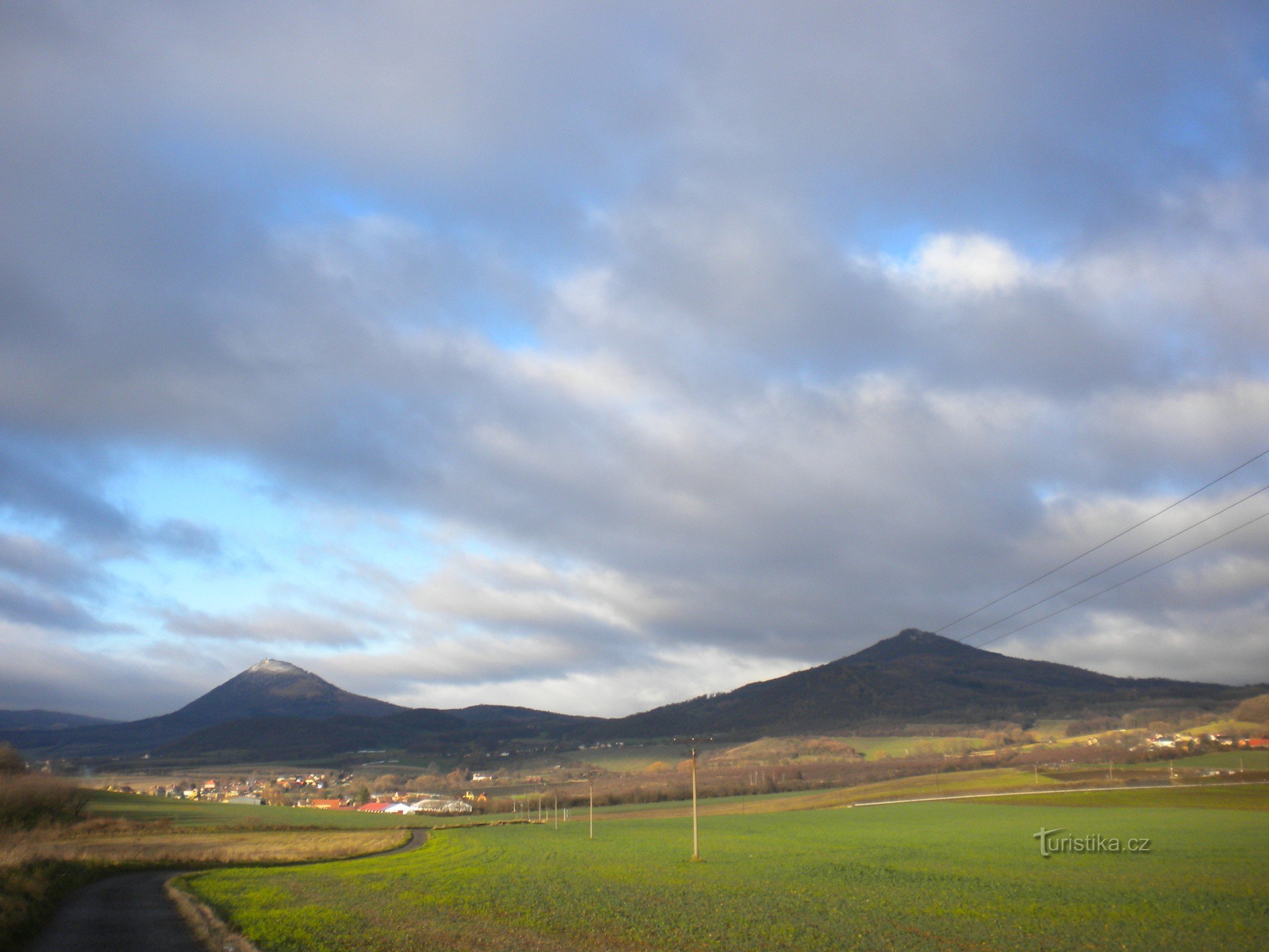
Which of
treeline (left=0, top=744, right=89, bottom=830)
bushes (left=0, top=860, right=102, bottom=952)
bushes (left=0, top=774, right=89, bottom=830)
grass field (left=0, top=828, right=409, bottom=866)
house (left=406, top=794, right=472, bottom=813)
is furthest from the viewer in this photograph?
house (left=406, top=794, right=472, bottom=813)

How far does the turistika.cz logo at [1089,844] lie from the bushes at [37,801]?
315 ft

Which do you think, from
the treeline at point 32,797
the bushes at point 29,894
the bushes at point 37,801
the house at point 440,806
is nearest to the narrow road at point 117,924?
the bushes at point 29,894

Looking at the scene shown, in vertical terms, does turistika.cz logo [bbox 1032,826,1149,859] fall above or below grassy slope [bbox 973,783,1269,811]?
above

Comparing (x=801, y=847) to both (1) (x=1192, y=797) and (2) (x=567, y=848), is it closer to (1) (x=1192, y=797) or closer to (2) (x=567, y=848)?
(2) (x=567, y=848)

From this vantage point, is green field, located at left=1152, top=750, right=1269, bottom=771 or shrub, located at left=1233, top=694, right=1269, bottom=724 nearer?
green field, located at left=1152, top=750, right=1269, bottom=771

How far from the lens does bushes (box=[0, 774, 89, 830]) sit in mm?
83312

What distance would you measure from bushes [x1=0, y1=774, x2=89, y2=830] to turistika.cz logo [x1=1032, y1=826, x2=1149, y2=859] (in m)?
96.0

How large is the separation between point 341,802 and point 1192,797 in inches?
6718

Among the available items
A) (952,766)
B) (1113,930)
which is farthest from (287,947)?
(952,766)

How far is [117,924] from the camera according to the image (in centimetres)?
3066

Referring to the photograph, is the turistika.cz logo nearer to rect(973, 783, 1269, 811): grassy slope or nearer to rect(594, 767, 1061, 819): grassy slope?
rect(973, 783, 1269, 811): grassy slope

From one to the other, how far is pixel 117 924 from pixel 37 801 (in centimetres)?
8000

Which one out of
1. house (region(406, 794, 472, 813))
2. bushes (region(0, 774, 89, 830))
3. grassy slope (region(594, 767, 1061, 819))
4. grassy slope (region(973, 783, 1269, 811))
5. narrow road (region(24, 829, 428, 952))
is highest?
narrow road (region(24, 829, 428, 952))

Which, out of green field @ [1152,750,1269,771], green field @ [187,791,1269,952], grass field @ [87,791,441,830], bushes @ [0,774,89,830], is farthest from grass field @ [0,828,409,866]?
green field @ [1152,750,1269,771]
